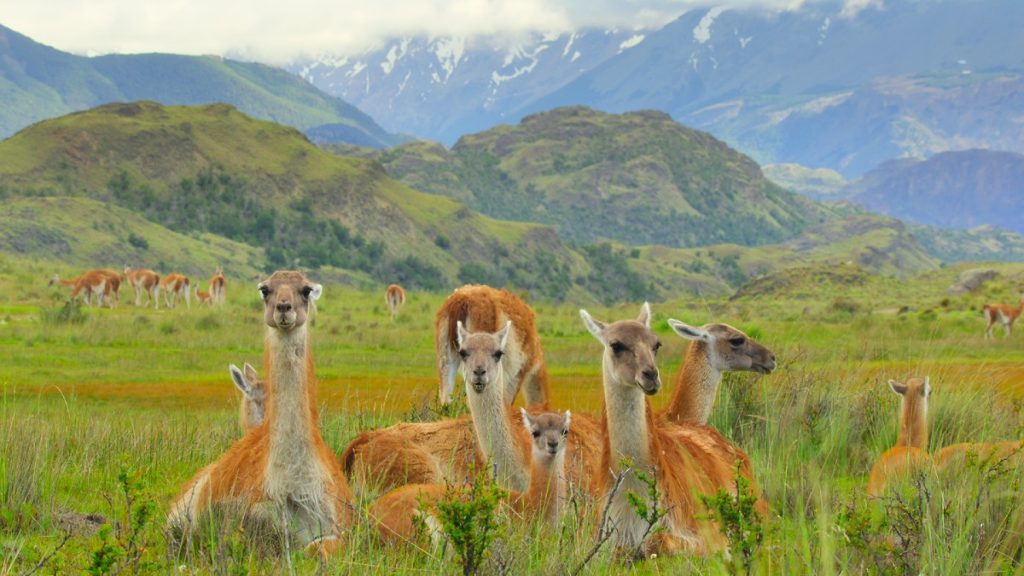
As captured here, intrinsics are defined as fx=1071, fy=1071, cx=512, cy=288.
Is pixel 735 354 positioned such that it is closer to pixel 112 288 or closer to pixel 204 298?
pixel 112 288

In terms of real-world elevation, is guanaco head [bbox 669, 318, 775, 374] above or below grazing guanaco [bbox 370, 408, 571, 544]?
above

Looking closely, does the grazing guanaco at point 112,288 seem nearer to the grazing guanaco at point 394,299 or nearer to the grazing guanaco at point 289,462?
the grazing guanaco at point 394,299

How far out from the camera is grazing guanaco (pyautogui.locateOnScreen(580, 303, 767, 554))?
23.4 feet

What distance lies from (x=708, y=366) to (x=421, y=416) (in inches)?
143

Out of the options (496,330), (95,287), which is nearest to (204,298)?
(95,287)

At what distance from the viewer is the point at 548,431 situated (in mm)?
8141

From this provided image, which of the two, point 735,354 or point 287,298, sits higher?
Answer: point 287,298

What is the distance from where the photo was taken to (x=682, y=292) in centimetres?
13750

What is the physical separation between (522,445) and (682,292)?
427 feet

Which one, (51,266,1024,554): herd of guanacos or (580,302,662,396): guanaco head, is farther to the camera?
(580,302,662,396): guanaco head

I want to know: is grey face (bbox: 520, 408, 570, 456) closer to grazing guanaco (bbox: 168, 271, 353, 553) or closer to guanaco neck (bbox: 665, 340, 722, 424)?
grazing guanaco (bbox: 168, 271, 353, 553)

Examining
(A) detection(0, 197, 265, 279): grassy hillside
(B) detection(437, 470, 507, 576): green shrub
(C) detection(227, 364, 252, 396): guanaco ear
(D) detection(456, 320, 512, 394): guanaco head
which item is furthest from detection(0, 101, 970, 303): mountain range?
(B) detection(437, 470, 507, 576): green shrub

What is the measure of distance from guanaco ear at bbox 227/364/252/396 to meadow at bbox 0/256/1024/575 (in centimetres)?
85

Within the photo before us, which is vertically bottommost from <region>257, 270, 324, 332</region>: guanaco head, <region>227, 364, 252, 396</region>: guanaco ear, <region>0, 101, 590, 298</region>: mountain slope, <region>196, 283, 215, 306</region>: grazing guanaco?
<region>227, 364, 252, 396</region>: guanaco ear
